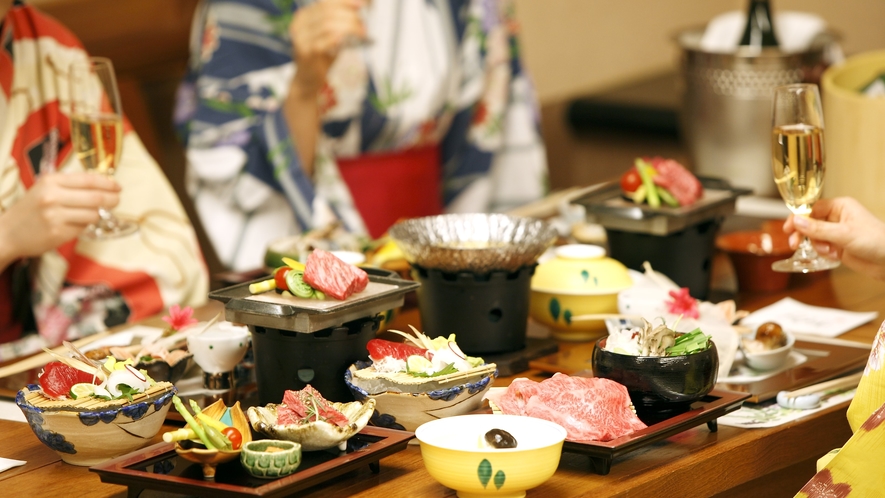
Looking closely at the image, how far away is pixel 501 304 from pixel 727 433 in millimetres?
355

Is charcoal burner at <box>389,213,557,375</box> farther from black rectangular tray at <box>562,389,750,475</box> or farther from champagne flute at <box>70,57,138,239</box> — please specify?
champagne flute at <box>70,57,138,239</box>

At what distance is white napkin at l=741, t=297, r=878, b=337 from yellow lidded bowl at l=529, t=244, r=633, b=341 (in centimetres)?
21

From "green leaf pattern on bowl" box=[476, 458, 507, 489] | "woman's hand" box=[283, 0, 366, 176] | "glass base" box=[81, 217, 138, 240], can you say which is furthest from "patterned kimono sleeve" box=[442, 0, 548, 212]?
"green leaf pattern on bowl" box=[476, 458, 507, 489]

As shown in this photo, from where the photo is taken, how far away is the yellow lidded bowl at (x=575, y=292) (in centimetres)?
162

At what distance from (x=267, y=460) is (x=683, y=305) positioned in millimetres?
665

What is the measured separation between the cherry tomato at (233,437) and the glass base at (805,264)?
30.8 inches

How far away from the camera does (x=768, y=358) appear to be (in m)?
1.48

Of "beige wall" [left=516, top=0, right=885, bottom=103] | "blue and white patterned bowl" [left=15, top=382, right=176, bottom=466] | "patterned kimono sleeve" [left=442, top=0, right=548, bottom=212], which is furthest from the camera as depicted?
"beige wall" [left=516, top=0, right=885, bottom=103]

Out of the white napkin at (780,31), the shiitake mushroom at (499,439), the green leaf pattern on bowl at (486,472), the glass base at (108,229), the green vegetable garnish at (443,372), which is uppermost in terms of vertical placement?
the white napkin at (780,31)

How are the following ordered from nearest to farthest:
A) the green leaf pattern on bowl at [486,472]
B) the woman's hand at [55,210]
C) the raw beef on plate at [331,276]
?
1. the green leaf pattern on bowl at [486,472]
2. the raw beef on plate at [331,276]
3. the woman's hand at [55,210]

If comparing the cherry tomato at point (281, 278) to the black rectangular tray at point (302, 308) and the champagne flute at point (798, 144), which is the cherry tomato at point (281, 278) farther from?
the champagne flute at point (798, 144)

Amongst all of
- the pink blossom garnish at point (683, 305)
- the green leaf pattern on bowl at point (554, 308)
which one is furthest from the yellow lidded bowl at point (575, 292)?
the pink blossom garnish at point (683, 305)

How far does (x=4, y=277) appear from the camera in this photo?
80.8 inches

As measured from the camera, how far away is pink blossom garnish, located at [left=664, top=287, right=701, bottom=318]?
1510mm
